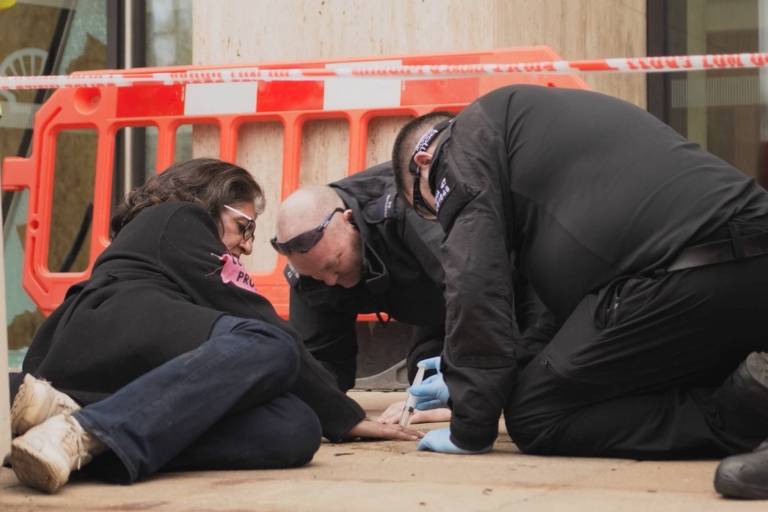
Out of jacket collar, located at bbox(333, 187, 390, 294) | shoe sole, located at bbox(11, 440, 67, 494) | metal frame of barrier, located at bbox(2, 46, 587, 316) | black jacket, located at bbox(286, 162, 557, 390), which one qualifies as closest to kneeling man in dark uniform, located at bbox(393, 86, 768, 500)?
black jacket, located at bbox(286, 162, 557, 390)

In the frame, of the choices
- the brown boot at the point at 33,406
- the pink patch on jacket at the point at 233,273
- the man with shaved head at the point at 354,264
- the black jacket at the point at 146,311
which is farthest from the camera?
the man with shaved head at the point at 354,264

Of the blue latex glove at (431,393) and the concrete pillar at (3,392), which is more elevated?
the concrete pillar at (3,392)

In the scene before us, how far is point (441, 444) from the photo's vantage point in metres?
3.57

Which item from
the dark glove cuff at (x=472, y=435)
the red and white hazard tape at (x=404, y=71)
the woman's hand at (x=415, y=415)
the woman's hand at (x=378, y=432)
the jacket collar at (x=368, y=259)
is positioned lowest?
the woman's hand at (x=415, y=415)

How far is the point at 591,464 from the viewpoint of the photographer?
10.9 feet

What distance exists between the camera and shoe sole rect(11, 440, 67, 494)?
2773mm

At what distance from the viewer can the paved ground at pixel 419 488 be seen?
2.60 m

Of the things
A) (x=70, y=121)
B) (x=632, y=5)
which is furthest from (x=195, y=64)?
(x=632, y=5)

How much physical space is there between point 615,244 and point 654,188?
0.16 m

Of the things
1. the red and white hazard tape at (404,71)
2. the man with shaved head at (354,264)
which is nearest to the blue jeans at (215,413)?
the man with shaved head at (354,264)

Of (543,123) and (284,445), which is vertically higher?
(543,123)

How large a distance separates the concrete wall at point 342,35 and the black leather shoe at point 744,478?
3143mm

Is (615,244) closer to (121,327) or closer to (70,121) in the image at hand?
(121,327)

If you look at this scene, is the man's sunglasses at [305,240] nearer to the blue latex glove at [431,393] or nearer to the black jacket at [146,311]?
the blue latex glove at [431,393]
